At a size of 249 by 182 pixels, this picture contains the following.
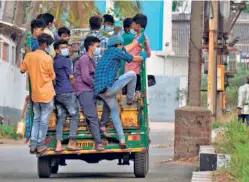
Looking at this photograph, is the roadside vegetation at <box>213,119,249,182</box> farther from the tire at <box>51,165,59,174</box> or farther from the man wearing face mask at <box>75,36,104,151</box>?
→ the tire at <box>51,165,59,174</box>

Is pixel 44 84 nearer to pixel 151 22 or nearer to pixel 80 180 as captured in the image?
pixel 80 180

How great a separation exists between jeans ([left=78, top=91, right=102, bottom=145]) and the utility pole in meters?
16.1

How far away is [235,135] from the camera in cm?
1476

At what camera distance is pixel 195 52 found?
1797 centimetres

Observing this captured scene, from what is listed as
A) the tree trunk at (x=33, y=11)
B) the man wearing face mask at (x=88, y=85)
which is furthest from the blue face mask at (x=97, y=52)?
the tree trunk at (x=33, y=11)

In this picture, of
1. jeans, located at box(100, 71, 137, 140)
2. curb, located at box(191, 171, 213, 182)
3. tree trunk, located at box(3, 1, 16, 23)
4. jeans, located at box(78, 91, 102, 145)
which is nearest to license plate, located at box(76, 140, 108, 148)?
jeans, located at box(78, 91, 102, 145)

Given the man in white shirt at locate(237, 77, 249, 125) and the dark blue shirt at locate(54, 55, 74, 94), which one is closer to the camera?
the dark blue shirt at locate(54, 55, 74, 94)

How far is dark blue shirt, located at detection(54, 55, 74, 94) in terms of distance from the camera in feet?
45.1

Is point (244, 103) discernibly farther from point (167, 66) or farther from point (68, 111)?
point (167, 66)

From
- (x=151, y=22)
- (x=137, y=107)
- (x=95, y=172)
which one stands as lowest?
(x=95, y=172)

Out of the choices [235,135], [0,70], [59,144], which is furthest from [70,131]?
[0,70]

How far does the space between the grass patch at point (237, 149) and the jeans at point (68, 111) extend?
94.6 inches

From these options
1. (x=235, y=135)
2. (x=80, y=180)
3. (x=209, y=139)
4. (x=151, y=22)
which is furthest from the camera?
(x=151, y=22)

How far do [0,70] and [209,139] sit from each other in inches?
642
